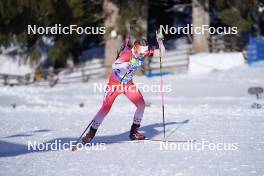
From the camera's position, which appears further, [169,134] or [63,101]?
[63,101]

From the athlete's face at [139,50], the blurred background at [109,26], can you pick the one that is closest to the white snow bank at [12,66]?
the blurred background at [109,26]

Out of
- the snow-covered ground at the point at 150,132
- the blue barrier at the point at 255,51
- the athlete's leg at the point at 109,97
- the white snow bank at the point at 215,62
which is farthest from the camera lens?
the blue barrier at the point at 255,51

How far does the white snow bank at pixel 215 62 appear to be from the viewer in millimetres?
25844

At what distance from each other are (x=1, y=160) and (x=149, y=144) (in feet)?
8.42

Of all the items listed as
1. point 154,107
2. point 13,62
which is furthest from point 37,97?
point 13,62

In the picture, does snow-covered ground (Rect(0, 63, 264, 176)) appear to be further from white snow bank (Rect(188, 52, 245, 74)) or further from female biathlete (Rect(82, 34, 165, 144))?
white snow bank (Rect(188, 52, 245, 74))

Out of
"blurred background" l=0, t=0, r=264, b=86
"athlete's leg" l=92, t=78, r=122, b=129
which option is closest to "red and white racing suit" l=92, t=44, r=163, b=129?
"athlete's leg" l=92, t=78, r=122, b=129

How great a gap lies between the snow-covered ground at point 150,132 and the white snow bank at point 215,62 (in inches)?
132

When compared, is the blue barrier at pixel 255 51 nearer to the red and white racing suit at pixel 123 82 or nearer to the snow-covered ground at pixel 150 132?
the snow-covered ground at pixel 150 132

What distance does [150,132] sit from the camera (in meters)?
11.2

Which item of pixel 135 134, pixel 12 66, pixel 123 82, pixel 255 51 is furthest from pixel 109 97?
pixel 12 66

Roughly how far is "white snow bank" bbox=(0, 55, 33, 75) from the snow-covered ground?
17.4 m

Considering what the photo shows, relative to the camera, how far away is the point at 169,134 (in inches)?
425

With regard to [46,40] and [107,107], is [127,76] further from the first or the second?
[46,40]
